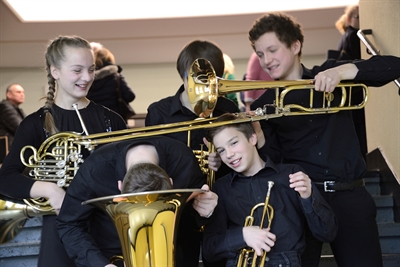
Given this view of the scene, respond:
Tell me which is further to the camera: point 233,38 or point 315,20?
point 233,38

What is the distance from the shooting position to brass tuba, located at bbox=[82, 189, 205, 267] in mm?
2418

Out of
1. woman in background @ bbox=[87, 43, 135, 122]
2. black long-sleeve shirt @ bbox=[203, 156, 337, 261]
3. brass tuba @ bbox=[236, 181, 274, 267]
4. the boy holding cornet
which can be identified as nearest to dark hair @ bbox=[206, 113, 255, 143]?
the boy holding cornet

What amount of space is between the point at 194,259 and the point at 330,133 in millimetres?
855

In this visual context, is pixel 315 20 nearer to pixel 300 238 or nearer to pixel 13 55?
pixel 13 55

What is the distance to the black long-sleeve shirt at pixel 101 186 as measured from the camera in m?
2.66

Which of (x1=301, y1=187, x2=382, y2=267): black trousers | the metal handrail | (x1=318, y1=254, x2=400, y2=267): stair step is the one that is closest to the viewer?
(x1=301, y1=187, x2=382, y2=267): black trousers

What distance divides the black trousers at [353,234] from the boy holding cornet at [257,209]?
15cm

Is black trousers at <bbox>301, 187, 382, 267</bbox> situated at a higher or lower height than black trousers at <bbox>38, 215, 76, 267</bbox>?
higher

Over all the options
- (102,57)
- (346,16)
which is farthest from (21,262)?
(346,16)

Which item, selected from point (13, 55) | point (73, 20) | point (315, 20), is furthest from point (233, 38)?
point (13, 55)

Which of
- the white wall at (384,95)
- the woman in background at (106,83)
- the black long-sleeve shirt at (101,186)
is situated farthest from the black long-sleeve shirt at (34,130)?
the woman in background at (106,83)

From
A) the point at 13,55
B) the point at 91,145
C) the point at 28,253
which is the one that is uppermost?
the point at 13,55

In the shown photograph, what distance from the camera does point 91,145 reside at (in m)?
3.02

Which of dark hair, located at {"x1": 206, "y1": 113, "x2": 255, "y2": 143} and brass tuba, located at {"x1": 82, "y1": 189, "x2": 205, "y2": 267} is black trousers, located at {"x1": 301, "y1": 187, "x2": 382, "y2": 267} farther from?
brass tuba, located at {"x1": 82, "y1": 189, "x2": 205, "y2": 267}
